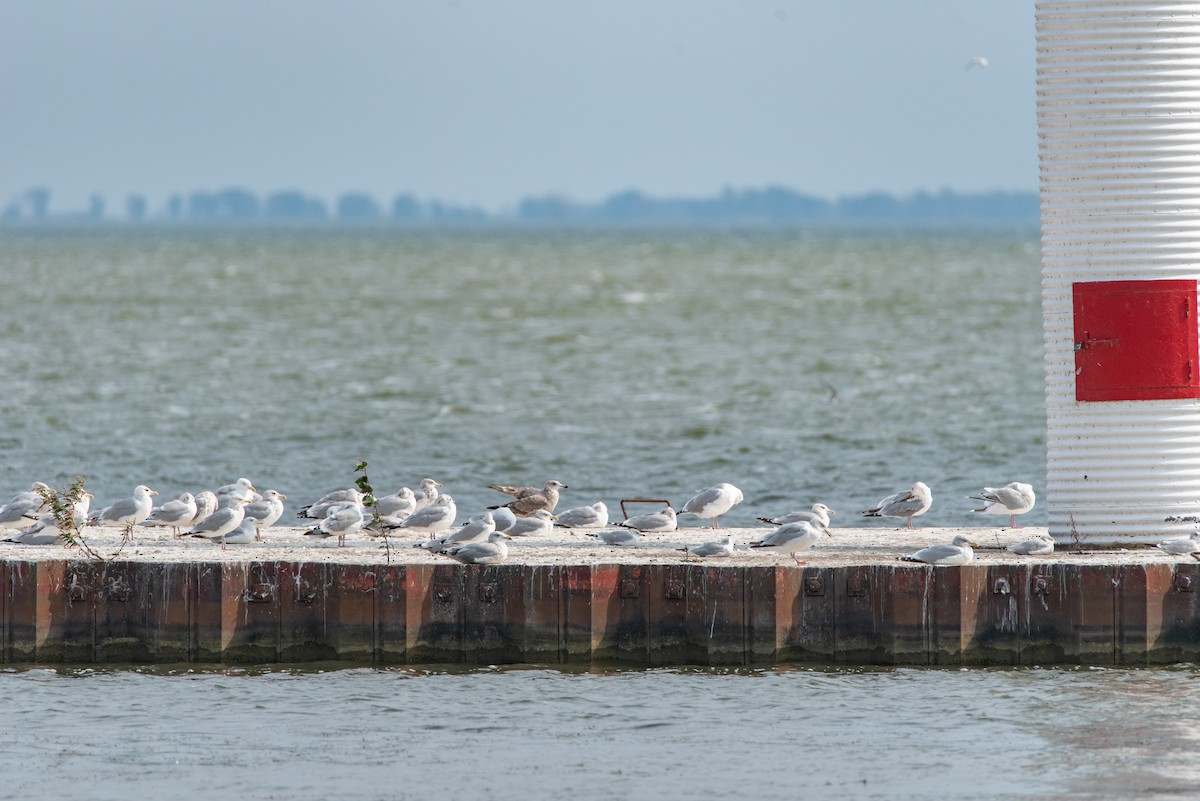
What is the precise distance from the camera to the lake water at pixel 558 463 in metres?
15.8

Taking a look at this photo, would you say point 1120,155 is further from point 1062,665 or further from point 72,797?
point 72,797

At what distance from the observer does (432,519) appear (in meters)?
20.8

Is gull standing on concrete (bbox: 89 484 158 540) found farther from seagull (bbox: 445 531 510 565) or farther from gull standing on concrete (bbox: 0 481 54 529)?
seagull (bbox: 445 531 510 565)

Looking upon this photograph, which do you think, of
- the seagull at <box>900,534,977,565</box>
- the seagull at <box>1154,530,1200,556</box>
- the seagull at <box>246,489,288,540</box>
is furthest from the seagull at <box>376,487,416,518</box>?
the seagull at <box>1154,530,1200,556</box>

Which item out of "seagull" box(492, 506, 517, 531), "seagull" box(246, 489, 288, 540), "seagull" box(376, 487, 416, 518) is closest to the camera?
"seagull" box(492, 506, 517, 531)

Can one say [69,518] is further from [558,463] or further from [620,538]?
[558,463]

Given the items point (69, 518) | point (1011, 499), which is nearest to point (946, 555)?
point (1011, 499)

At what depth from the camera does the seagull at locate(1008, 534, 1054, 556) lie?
19.2m

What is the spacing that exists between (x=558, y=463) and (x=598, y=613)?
17912 millimetres

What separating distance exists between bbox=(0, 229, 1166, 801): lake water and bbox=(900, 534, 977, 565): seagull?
3.54 ft

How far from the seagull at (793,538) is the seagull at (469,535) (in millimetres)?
2701

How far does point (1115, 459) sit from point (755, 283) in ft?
324

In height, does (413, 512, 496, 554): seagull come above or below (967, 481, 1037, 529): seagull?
below

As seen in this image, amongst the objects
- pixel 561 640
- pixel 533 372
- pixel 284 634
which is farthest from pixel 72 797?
pixel 533 372
